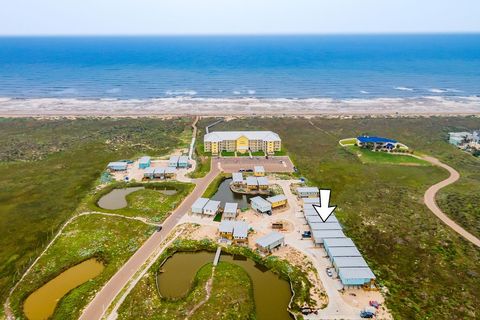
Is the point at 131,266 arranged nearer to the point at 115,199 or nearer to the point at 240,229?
the point at 240,229

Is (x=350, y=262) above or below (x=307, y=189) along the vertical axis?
below

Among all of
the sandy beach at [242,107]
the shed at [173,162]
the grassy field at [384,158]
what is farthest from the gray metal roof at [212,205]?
the sandy beach at [242,107]

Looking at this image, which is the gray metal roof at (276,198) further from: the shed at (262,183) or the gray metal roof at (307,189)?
the shed at (262,183)

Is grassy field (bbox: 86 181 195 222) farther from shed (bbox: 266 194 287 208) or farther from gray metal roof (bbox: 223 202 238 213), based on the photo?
shed (bbox: 266 194 287 208)

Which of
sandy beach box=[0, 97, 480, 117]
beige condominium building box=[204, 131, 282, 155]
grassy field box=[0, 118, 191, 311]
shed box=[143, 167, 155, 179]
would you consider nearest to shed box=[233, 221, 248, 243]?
shed box=[143, 167, 155, 179]

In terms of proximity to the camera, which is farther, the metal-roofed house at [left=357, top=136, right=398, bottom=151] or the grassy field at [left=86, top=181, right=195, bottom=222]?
the metal-roofed house at [left=357, top=136, right=398, bottom=151]

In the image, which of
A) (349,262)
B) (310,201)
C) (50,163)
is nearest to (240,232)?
(349,262)
